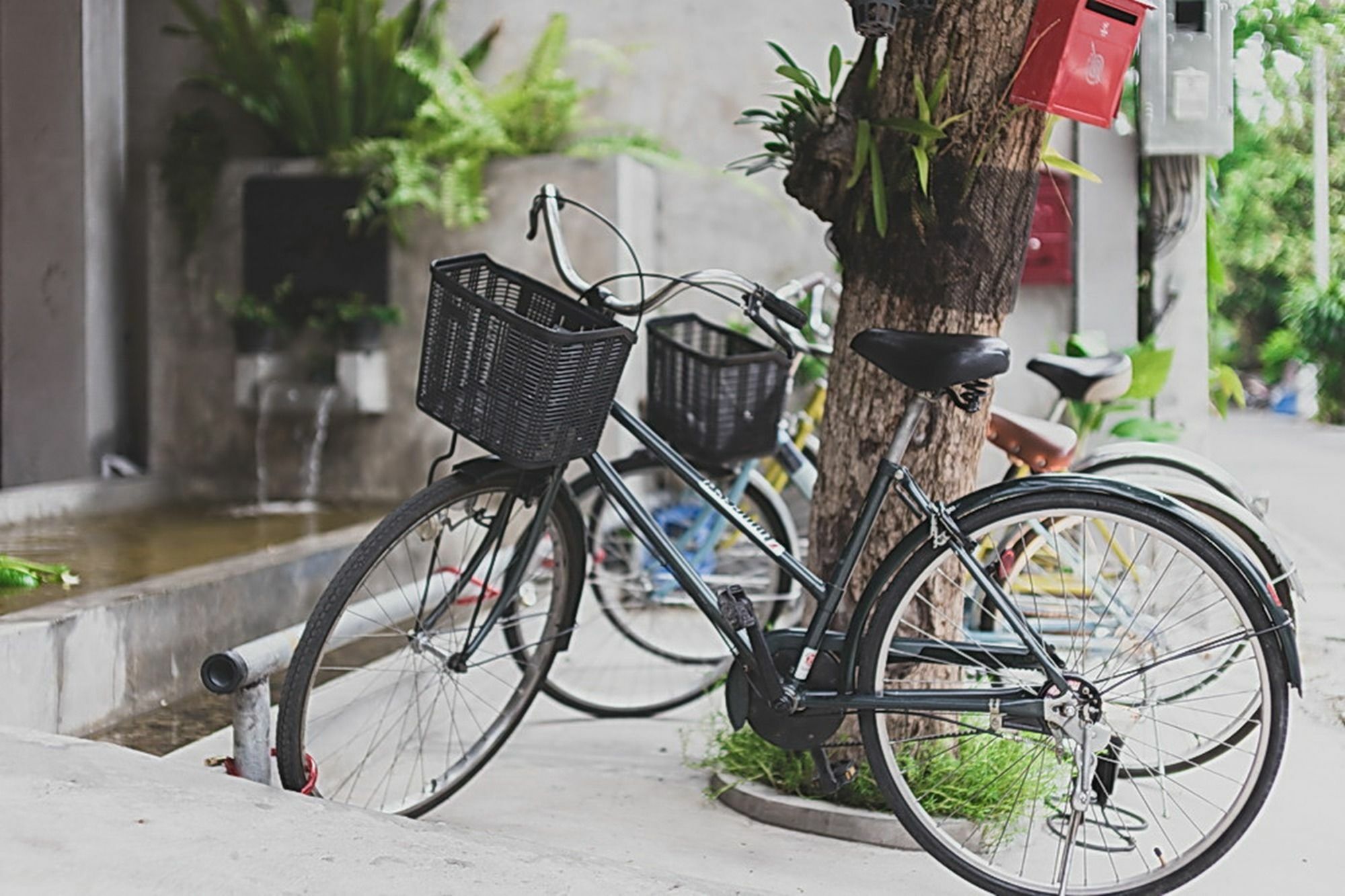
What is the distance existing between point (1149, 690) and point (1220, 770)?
2.60ft

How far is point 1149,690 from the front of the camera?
2.58 meters

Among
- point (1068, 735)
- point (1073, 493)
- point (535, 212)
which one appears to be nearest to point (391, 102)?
point (535, 212)

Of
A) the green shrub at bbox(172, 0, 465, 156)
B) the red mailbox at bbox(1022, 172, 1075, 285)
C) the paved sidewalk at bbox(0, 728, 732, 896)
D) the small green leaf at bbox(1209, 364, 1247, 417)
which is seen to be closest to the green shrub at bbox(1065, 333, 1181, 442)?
the red mailbox at bbox(1022, 172, 1075, 285)

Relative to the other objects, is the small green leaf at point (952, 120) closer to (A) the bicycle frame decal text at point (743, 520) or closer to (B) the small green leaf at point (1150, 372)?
(A) the bicycle frame decal text at point (743, 520)

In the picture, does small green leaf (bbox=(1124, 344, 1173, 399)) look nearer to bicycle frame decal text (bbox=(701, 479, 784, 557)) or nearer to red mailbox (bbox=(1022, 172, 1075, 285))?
red mailbox (bbox=(1022, 172, 1075, 285))

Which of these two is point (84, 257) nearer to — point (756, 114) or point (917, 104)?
point (756, 114)

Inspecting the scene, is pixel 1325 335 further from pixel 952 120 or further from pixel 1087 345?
pixel 952 120

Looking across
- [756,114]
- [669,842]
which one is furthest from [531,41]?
[669,842]

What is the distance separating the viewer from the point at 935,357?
2547mm

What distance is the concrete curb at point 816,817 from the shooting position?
9.11ft

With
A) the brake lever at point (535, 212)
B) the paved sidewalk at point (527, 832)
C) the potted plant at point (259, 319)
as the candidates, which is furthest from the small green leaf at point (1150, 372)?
the potted plant at point (259, 319)

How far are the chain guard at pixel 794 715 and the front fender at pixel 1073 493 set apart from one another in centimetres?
9

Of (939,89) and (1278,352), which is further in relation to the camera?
(1278,352)

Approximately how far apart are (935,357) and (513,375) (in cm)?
75
